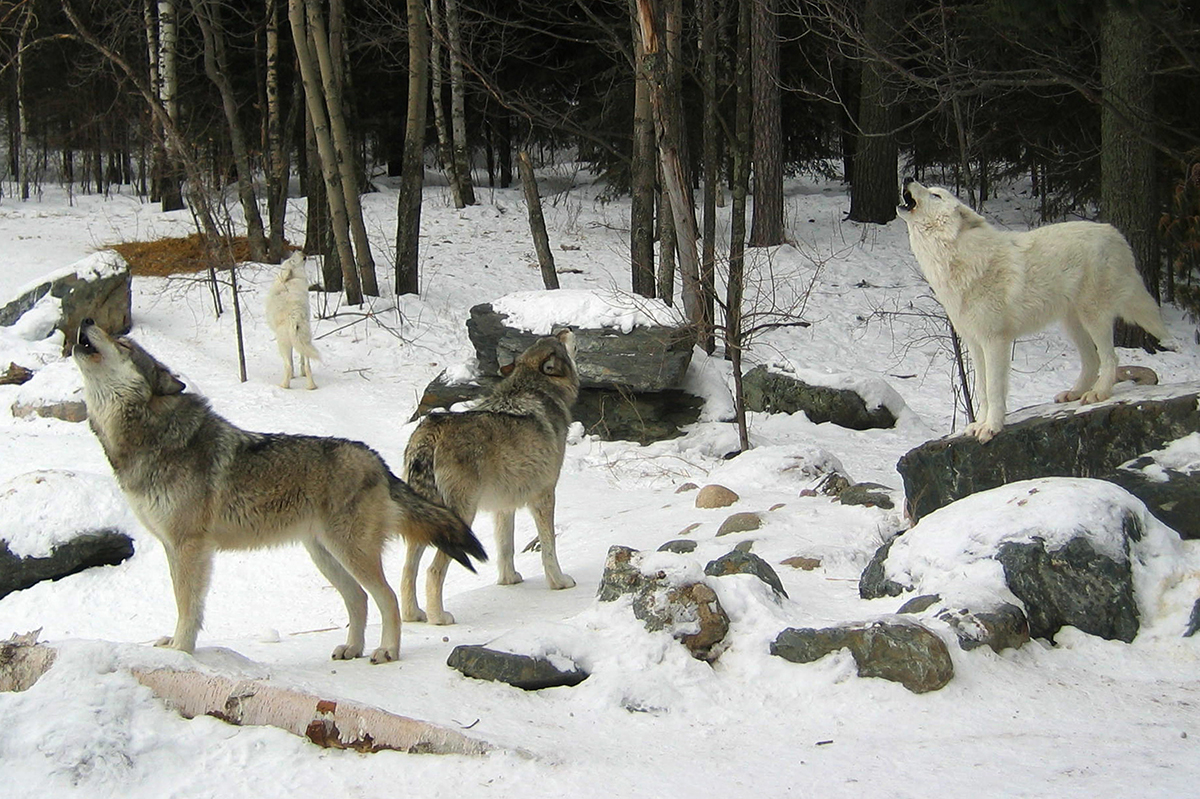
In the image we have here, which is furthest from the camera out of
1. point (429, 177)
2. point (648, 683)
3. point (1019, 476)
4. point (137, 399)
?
point (429, 177)

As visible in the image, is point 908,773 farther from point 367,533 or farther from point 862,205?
point 862,205

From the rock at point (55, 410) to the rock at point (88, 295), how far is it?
2.39 meters

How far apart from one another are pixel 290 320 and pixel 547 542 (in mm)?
8035

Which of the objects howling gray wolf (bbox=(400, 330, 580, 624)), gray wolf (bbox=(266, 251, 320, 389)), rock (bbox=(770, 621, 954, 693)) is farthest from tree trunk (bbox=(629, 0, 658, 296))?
rock (bbox=(770, 621, 954, 693))

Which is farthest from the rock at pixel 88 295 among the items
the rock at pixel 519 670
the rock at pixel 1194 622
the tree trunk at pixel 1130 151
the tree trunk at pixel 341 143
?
the tree trunk at pixel 1130 151

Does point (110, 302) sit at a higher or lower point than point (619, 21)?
lower

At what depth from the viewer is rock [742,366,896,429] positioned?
12.5m

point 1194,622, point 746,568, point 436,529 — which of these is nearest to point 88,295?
point 436,529

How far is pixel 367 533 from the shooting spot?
17.2 feet

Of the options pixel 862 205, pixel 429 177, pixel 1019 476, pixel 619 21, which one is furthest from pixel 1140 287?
pixel 429 177

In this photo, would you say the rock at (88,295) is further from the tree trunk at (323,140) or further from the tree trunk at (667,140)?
the tree trunk at (667,140)

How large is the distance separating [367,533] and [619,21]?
2084 cm

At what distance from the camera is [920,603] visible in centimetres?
506

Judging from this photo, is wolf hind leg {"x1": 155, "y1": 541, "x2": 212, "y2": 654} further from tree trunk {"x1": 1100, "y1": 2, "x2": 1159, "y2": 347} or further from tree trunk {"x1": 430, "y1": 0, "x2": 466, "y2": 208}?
tree trunk {"x1": 430, "y1": 0, "x2": 466, "y2": 208}
